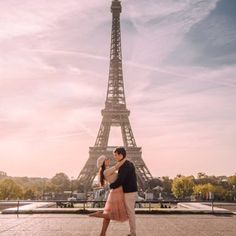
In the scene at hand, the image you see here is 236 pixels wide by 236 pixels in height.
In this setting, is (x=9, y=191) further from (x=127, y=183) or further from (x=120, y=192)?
(x=127, y=183)

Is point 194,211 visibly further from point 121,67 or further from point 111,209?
point 121,67

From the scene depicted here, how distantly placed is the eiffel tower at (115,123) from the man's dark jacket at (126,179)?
75905 mm

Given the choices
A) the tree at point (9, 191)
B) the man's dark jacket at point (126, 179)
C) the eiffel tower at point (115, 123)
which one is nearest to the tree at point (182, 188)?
the eiffel tower at point (115, 123)

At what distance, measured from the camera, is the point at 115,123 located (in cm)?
9038

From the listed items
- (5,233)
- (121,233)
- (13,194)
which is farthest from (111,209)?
(13,194)

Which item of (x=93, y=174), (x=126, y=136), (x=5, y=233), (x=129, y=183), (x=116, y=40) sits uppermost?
(x=116, y=40)

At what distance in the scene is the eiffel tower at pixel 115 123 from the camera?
86750mm

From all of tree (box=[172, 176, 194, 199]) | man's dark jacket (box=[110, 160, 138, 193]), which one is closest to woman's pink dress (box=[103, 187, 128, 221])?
man's dark jacket (box=[110, 160, 138, 193])

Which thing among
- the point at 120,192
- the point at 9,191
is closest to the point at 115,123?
the point at 9,191

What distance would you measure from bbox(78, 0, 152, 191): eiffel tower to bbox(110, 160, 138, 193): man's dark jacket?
75905 mm

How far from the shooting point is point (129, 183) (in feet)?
33.0

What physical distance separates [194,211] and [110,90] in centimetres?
7013

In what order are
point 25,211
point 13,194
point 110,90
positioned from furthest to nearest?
1. point 110,90
2. point 13,194
3. point 25,211

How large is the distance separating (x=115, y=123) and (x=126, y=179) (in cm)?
8036
